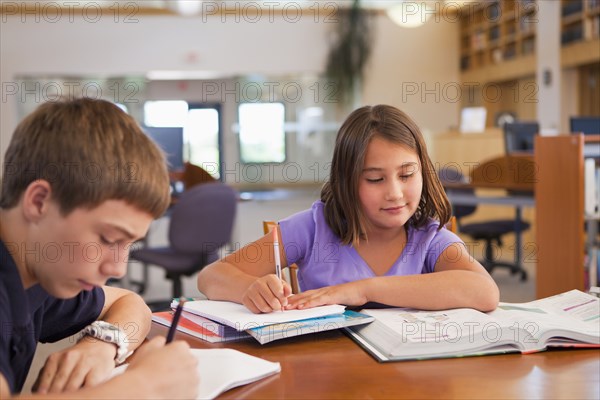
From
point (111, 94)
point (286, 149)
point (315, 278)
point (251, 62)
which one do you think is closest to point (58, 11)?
point (111, 94)

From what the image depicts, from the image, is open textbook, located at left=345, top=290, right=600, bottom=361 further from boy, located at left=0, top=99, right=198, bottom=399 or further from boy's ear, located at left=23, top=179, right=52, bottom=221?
boy's ear, located at left=23, top=179, right=52, bottom=221

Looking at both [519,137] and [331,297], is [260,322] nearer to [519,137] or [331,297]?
[331,297]

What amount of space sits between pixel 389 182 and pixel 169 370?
2.63ft

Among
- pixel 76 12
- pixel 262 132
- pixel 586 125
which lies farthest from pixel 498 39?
pixel 76 12

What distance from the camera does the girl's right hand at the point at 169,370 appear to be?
2.75 feet

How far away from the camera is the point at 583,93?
8125mm

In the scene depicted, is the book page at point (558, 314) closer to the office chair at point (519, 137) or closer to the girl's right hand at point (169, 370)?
the girl's right hand at point (169, 370)

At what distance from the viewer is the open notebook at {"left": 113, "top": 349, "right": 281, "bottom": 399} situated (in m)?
0.92

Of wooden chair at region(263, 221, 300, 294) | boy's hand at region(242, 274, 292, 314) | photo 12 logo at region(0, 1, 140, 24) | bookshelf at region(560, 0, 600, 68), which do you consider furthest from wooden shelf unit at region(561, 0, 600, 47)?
boy's hand at region(242, 274, 292, 314)

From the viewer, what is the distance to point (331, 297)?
1.31 m

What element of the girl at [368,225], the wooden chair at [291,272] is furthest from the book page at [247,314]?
the wooden chair at [291,272]

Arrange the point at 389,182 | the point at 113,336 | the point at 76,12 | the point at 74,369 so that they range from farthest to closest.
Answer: the point at 76,12
the point at 389,182
the point at 113,336
the point at 74,369

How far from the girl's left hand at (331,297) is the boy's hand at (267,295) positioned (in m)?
0.03

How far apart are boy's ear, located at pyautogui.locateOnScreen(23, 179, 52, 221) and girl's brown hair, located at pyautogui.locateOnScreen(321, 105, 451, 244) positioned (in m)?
0.82
